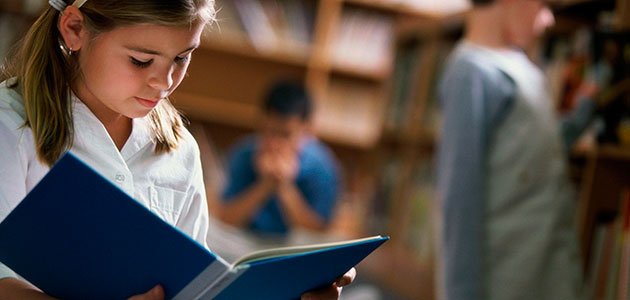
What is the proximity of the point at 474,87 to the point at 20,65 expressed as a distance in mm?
1015

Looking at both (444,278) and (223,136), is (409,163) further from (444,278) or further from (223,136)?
(444,278)

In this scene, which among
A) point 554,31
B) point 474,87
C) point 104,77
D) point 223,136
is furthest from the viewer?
point 223,136

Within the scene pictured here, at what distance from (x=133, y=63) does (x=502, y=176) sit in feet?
3.48

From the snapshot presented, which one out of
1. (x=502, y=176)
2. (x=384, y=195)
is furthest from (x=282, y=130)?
(x=502, y=176)

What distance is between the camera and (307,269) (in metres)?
1.01

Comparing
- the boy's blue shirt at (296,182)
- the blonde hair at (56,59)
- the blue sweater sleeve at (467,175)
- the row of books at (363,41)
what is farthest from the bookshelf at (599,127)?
the row of books at (363,41)

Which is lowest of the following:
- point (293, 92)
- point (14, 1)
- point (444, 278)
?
point (444, 278)

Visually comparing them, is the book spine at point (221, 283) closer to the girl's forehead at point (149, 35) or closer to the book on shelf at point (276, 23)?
the girl's forehead at point (149, 35)

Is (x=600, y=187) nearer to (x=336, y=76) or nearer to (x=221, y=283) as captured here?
(x=221, y=283)

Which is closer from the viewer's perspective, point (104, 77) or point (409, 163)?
point (104, 77)

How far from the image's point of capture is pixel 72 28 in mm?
964

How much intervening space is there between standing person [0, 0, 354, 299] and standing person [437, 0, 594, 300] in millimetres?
874

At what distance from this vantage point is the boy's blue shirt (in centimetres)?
315

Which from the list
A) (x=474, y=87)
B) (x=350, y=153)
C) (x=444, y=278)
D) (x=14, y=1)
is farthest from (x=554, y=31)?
(x=14, y=1)
